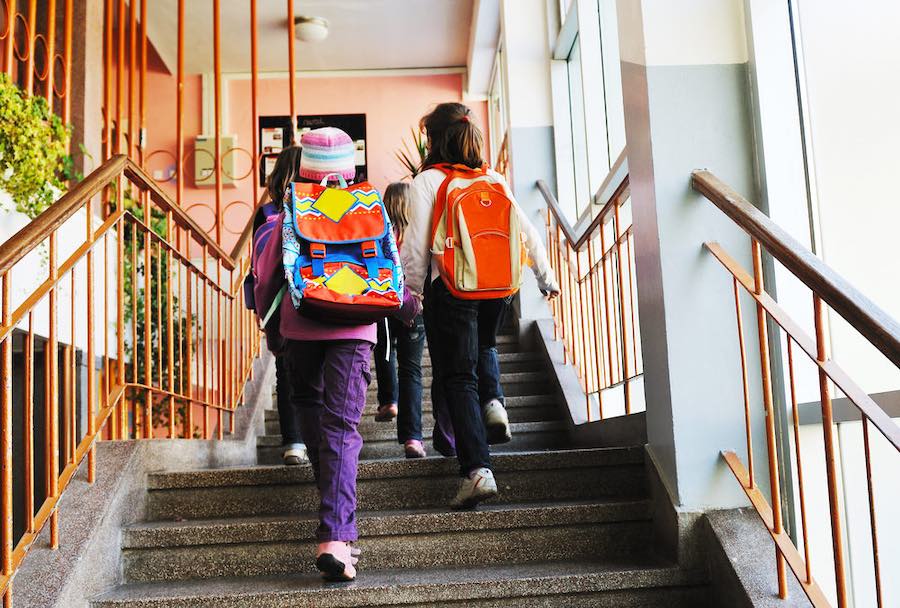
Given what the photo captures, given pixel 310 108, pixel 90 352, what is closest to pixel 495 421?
pixel 90 352

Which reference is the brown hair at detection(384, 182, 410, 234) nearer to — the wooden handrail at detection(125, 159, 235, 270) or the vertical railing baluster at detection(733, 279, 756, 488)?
the wooden handrail at detection(125, 159, 235, 270)

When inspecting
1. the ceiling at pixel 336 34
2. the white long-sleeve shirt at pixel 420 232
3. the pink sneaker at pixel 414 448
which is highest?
the ceiling at pixel 336 34

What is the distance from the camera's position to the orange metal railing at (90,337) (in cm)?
220

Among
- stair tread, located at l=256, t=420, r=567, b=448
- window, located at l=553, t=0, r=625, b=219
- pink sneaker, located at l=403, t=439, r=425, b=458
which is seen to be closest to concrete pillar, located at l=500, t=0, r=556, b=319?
window, located at l=553, t=0, r=625, b=219

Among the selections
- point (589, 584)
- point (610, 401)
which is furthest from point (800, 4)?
point (610, 401)

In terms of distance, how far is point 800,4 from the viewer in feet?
8.38

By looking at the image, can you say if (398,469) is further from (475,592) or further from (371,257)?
(371,257)

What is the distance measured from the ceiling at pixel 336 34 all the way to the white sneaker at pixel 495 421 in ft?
17.7

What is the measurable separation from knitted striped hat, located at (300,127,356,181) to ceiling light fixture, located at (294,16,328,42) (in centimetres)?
569

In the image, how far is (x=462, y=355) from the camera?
9.37 ft

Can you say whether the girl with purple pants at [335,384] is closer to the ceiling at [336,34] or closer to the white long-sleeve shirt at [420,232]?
the white long-sleeve shirt at [420,232]

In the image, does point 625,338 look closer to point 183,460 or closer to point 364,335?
point 364,335

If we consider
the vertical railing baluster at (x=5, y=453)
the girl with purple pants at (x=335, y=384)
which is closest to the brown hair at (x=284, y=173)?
the girl with purple pants at (x=335, y=384)

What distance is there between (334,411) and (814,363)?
1210 millimetres
